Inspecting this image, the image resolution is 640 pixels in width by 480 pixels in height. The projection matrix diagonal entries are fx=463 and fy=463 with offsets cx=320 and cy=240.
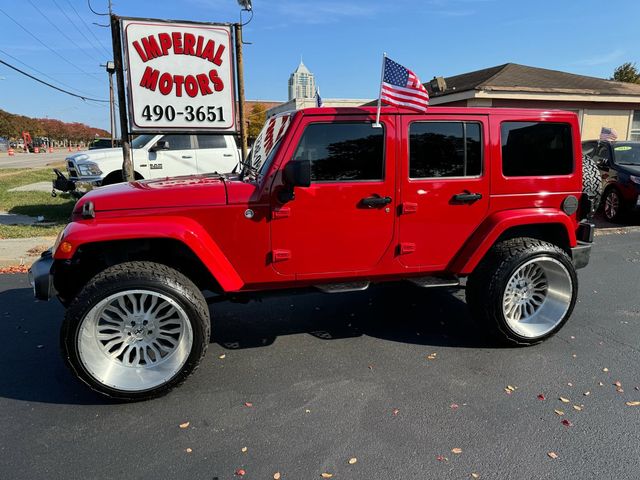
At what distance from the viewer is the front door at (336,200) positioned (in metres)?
3.37

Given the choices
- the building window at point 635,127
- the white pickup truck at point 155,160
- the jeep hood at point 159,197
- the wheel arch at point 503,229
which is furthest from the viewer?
the building window at point 635,127

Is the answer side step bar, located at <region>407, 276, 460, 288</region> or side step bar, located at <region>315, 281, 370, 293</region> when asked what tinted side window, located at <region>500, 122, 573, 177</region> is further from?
side step bar, located at <region>315, 281, 370, 293</region>

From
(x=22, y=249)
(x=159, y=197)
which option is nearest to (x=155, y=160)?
(x=22, y=249)

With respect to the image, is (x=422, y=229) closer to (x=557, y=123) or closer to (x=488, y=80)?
(x=557, y=123)

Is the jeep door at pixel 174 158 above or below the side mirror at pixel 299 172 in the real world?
above

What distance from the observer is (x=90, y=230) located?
3.02 m

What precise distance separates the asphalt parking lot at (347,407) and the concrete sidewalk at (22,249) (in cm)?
232

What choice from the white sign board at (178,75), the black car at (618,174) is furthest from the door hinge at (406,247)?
the black car at (618,174)

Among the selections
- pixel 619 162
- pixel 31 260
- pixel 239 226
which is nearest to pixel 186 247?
pixel 239 226

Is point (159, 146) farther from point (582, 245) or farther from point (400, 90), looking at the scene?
point (582, 245)

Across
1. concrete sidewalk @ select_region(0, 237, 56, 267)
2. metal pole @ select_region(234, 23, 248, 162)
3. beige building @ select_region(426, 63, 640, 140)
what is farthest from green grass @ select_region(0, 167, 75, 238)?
beige building @ select_region(426, 63, 640, 140)

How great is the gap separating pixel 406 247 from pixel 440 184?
554 millimetres

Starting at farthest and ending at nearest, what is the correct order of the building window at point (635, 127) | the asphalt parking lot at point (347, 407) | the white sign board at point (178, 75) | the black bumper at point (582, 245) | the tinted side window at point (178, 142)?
the building window at point (635, 127) < the tinted side window at point (178, 142) < the white sign board at point (178, 75) < the black bumper at point (582, 245) < the asphalt parking lot at point (347, 407)

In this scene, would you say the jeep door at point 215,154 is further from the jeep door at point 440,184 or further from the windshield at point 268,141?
the jeep door at point 440,184
